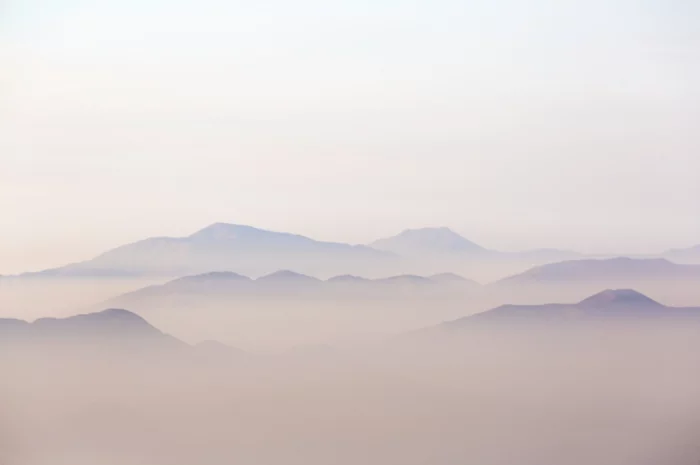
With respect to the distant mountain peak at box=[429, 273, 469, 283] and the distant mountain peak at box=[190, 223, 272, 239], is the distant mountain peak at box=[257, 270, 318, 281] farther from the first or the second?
the distant mountain peak at box=[429, 273, 469, 283]

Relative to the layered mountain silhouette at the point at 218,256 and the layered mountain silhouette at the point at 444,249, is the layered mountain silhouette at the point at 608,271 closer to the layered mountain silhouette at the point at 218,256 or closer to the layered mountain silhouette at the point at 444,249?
the layered mountain silhouette at the point at 444,249

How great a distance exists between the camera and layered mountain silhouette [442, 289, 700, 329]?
6.62 feet

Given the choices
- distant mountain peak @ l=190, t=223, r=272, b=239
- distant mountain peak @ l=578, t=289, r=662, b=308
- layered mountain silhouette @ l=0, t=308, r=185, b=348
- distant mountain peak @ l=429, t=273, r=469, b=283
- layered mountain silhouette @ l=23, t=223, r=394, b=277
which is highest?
distant mountain peak @ l=190, t=223, r=272, b=239

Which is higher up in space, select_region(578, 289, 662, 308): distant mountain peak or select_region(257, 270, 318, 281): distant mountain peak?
select_region(257, 270, 318, 281): distant mountain peak

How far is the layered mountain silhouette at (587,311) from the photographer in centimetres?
202

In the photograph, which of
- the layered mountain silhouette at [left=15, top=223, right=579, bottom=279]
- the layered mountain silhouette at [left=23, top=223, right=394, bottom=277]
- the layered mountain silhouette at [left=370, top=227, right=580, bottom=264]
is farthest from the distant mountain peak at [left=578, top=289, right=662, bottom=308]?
the layered mountain silhouette at [left=23, top=223, right=394, bottom=277]

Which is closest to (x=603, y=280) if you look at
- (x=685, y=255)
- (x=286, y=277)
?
(x=685, y=255)

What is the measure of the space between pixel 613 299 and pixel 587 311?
94 mm

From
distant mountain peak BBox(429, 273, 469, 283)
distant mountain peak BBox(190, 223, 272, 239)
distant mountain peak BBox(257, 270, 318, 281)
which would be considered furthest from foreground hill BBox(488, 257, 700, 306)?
distant mountain peak BBox(190, 223, 272, 239)

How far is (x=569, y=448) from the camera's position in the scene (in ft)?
6.47

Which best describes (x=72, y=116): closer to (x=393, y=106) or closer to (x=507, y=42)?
(x=393, y=106)

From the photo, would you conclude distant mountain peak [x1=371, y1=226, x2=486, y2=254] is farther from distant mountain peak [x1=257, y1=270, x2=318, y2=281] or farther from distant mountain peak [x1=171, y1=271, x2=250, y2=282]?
distant mountain peak [x1=171, y1=271, x2=250, y2=282]

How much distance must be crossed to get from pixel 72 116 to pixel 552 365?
5.83 feet

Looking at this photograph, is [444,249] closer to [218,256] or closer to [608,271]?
[608,271]
